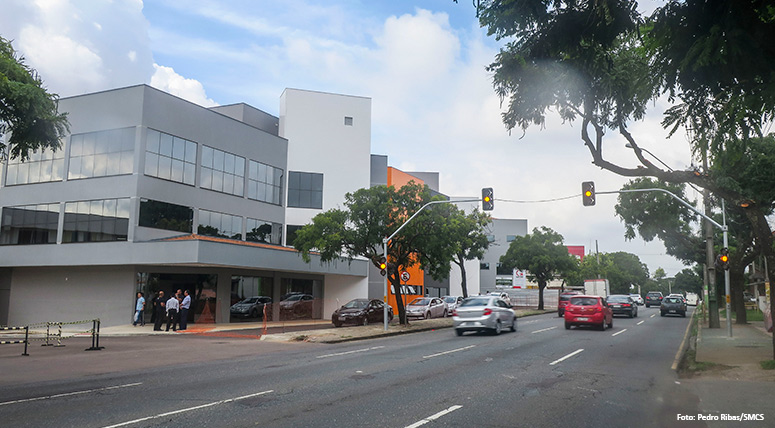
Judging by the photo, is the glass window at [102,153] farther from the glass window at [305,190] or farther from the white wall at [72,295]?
the glass window at [305,190]

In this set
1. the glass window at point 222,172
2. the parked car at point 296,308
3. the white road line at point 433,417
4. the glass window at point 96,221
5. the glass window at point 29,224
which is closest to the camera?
the white road line at point 433,417

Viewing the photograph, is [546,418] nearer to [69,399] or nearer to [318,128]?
[69,399]

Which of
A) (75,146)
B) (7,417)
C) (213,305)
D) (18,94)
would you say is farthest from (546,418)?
(75,146)

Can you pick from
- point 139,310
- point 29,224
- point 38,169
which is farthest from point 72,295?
point 38,169

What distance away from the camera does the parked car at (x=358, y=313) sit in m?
30.6

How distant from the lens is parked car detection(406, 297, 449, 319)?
122ft

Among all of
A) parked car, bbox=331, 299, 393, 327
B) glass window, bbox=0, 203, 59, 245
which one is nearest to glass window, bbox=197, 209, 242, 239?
glass window, bbox=0, 203, 59, 245

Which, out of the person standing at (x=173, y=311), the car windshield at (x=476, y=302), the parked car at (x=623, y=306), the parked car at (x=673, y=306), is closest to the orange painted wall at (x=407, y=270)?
the parked car at (x=623, y=306)

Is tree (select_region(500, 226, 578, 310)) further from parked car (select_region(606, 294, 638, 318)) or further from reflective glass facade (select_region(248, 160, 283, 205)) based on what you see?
reflective glass facade (select_region(248, 160, 283, 205))

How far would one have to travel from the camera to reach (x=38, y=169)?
111ft

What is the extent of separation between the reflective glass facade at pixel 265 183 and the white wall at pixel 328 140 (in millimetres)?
1706

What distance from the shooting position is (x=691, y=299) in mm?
85000

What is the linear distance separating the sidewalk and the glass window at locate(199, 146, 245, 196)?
1071 inches

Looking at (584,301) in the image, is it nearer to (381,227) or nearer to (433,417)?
(381,227)
